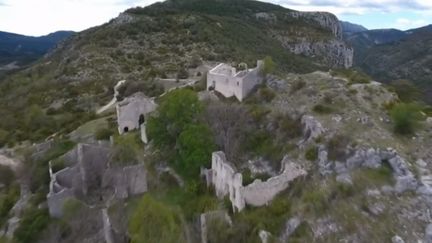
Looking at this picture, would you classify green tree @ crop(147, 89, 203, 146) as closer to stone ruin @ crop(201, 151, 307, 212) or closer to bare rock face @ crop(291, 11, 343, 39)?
stone ruin @ crop(201, 151, 307, 212)

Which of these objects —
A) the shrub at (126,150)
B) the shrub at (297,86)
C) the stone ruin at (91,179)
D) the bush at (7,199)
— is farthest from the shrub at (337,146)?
the bush at (7,199)

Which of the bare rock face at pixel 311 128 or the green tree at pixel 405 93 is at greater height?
the green tree at pixel 405 93

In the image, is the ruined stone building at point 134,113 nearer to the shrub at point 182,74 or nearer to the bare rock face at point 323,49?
the shrub at point 182,74

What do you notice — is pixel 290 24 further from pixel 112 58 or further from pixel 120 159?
pixel 120 159

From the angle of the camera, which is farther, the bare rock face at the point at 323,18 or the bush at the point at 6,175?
the bare rock face at the point at 323,18

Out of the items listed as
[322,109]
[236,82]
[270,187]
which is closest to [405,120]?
[322,109]

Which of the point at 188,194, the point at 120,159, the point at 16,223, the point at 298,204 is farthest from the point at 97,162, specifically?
the point at 298,204
